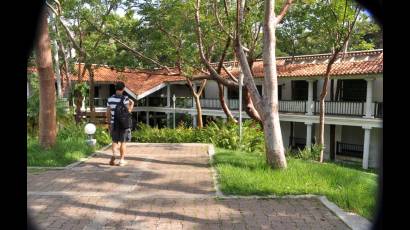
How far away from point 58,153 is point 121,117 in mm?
2211

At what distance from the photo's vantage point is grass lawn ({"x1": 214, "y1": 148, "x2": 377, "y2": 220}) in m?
5.13

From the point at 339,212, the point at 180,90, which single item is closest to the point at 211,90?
the point at 180,90

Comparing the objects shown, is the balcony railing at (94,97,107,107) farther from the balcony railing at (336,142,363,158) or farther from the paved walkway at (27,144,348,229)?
the paved walkway at (27,144,348,229)

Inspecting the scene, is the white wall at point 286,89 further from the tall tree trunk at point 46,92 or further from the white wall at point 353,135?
the tall tree trunk at point 46,92

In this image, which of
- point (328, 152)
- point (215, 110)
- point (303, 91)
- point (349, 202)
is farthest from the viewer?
point (215, 110)

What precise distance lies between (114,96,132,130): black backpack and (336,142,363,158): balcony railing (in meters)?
16.1

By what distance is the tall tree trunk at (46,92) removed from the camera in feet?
29.5

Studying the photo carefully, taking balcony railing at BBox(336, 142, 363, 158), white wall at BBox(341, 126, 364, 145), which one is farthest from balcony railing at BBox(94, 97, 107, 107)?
white wall at BBox(341, 126, 364, 145)

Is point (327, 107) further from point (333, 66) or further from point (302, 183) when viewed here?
point (302, 183)

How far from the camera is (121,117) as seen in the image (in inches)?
293

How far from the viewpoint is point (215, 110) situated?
26.2 m

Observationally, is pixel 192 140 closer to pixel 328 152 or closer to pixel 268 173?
pixel 268 173
